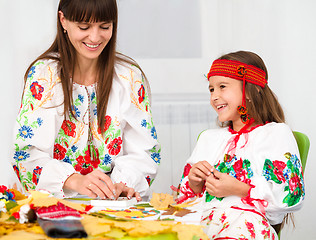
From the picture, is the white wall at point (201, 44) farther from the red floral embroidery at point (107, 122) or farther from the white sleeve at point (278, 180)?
the white sleeve at point (278, 180)

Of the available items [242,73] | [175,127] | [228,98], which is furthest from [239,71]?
[175,127]

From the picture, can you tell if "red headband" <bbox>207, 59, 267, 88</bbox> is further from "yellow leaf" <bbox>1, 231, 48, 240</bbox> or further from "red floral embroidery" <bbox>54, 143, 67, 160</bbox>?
"yellow leaf" <bbox>1, 231, 48, 240</bbox>

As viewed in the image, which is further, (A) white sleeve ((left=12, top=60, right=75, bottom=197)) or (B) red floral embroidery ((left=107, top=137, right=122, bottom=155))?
(B) red floral embroidery ((left=107, top=137, right=122, bottom=155))

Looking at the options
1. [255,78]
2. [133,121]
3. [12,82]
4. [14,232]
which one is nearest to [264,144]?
[255,78]

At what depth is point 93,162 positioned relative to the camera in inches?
74.5

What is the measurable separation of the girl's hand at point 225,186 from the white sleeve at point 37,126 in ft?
1.60

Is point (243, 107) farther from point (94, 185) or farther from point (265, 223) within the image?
point (94, 185)

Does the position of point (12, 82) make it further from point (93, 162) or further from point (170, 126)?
point (93, 162)

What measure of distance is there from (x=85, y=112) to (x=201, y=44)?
1506mm

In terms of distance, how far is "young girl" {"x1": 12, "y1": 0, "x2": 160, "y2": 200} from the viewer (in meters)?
1.76

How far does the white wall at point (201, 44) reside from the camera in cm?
313

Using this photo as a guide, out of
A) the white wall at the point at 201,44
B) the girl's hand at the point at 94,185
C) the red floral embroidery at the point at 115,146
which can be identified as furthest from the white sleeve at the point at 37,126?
Answer: the white wall at the point at 201,44

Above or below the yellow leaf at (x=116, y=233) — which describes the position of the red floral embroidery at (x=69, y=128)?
above

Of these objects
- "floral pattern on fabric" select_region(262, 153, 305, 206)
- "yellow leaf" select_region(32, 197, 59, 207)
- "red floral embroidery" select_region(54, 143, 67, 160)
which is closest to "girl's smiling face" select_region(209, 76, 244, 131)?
"floral pattern on fabric" select_region(262, 153, 305, 206)
